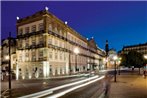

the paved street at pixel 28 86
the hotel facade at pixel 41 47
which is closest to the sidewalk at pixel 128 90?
the paved street at pixel 28 86

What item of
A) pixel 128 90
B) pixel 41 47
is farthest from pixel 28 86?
Result: pixel 41 47

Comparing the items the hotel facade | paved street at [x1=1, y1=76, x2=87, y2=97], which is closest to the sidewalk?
paved street at [x1=1, y1=76, x2=87, y2=97]

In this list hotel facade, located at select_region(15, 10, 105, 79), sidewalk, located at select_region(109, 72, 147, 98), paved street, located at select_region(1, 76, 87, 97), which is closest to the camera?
sidewalk, located at select_region(109, 72, 147, 98)

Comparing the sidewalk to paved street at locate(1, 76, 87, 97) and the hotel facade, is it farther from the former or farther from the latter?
the hotel facade

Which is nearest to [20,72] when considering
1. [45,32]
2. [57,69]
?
[57,69]

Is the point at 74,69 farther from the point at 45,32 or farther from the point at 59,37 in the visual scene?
the point at 45,32

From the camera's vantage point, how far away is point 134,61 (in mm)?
74062

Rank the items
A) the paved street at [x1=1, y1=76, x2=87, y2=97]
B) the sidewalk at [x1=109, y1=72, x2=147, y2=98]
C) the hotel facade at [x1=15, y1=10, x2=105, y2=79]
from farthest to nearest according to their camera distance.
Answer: the hotel facade at [x1=15, y1=10, x2=105, y2=79]
the paved street at [x1=1, y1=76, x2=87, y2=97]
the sidewalk at [x1=109, y1=72, x2=147, y2=98]

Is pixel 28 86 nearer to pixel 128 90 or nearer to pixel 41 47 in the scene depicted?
pixel 128 90

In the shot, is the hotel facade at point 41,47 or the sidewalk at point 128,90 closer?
the sidewalk at point 128,90

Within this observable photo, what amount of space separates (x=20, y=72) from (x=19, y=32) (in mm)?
10445

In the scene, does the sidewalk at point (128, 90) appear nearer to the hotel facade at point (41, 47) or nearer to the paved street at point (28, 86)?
the paved street at point (28, 86)

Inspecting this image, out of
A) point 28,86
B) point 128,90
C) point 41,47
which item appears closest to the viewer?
point 128,90

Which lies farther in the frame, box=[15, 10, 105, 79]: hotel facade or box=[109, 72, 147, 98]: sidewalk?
box=[15, 10, 105, 79]: hotel facade
